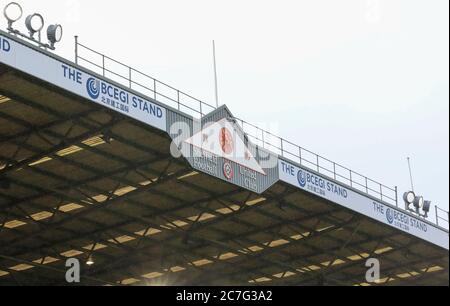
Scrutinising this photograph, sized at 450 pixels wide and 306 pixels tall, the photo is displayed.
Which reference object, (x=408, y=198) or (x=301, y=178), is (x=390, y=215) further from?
(x=301, y=178)

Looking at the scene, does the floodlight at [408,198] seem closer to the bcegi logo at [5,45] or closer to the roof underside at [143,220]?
the roof underside at [143,220]

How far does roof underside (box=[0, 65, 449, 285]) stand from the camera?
→ 40.8 m

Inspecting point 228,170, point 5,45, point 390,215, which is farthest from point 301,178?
point 5,45

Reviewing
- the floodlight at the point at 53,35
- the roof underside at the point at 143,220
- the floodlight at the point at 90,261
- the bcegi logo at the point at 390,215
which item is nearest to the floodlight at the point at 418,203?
the roof underside at the point at 143,220

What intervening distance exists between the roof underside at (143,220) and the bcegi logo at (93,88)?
526mm

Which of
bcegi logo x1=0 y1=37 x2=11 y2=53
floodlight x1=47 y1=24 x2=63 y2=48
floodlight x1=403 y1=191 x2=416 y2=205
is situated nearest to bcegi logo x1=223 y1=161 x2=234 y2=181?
floodlight x1=47 y1=24 x2=63 y2=48

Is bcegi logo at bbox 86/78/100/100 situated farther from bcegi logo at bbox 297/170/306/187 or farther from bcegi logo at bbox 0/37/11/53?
bcegi logo at bbox 297/170/306/187

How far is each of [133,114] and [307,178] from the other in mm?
14067

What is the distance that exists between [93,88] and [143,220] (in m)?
15.4

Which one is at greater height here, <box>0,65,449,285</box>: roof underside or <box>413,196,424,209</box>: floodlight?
<box>413,196,424,209</box>: floodlight

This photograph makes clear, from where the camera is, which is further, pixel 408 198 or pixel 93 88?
pixel 408 198

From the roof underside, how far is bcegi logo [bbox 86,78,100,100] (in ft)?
1.73

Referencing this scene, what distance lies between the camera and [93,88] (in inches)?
1489
